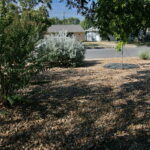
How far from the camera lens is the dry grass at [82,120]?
124 inches

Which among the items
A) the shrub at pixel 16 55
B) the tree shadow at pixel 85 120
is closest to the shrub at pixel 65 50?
the tree shadow at pixel 85 120

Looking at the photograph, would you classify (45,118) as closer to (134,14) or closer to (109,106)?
(109,106)

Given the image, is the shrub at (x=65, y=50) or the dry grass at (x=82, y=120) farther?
Answer: the shrub at (x=65, y=50)

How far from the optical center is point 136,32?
470 centimetres

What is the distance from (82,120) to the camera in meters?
3.82

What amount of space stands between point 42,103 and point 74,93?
3.21ft

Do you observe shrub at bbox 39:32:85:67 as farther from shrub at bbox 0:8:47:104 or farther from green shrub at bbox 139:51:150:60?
shrub at bbox 0:8:47:104

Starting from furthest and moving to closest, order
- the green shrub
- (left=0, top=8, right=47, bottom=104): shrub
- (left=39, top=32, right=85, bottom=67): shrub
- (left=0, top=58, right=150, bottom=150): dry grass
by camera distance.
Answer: the green shrub < (left=39, top=32, right=85, bottom=67): shrub < (left=0, top=8, right=47, bottom=104): shrub < (left=0, top=58, right=150, bottom=150): dry grass

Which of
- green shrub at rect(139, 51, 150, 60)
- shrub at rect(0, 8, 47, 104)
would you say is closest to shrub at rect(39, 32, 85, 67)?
green shrub at rect(139, 51, 150, 60)

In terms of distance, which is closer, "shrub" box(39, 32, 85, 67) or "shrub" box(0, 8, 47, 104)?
"shrub" box(0, 8, 47, 104)

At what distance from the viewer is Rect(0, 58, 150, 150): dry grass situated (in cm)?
315

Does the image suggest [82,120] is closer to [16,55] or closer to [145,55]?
[16,55]

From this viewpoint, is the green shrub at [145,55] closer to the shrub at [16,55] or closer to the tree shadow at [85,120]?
the tree shadow at [85,120]

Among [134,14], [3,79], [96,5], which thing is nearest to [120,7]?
[134,14]
